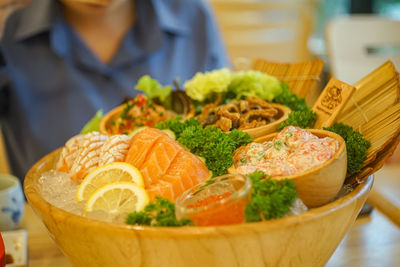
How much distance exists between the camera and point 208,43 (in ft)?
9.96

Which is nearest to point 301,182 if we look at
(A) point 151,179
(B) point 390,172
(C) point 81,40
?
(A) point 151,179

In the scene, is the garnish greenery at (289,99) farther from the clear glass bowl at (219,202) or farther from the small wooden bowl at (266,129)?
the clear glass bowl at (219,202)

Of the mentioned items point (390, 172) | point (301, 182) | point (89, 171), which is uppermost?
point (301, 182)

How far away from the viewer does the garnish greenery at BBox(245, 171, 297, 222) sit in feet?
2.92

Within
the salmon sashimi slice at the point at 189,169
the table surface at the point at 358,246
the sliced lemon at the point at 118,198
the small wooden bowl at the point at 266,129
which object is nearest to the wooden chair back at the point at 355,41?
the table surface at the point at 358,246

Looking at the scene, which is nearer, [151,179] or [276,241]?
[276,241]

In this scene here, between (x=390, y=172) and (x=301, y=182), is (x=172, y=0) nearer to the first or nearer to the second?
(x=390, y=172)

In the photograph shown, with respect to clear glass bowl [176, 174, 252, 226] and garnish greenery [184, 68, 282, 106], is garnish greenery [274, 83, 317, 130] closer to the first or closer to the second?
garnish greenery [184, 68, 282, 106]

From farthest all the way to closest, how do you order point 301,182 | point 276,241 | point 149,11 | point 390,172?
point 149,11, point 390,172, point 301,182, point 276,241

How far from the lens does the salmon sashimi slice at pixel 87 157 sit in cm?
123

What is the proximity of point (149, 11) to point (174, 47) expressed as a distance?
307 mm

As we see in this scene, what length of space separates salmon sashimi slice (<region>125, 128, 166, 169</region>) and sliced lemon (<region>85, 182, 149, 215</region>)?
6.9 inches

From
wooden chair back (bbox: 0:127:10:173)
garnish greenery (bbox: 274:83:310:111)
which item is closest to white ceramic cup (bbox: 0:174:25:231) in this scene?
garnish greenery (bbox: 274:83:310:111)

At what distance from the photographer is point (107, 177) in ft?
3.67
